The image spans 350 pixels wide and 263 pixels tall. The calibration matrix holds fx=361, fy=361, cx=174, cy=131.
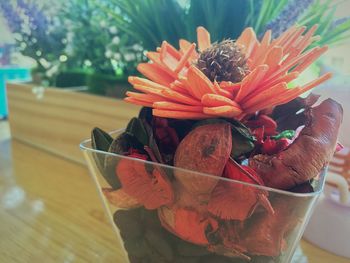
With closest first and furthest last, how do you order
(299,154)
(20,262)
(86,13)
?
(299,154) → (20,262) → (86,13)

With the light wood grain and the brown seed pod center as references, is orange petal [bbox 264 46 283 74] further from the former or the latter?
the light wood grain

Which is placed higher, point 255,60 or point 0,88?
point 255,60

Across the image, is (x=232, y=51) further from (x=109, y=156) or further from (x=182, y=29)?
(x=182, y=29)

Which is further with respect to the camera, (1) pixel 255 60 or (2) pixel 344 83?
(2) pixel 344 83

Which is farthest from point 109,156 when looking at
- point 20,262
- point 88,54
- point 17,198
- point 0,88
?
point 0,88

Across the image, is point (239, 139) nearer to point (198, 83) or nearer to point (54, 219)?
point (198, 83)

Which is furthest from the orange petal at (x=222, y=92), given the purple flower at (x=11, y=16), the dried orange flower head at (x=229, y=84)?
the purple flower at (x=11, y=16)

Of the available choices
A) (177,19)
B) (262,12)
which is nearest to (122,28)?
(177,19)
